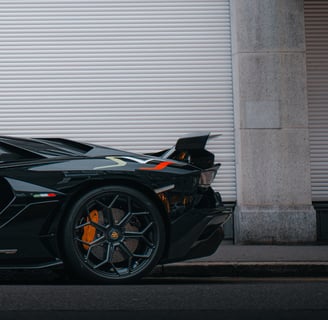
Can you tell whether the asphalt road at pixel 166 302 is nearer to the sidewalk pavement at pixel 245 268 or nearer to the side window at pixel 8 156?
the side window at pixel 8 156

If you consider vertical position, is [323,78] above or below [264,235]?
above

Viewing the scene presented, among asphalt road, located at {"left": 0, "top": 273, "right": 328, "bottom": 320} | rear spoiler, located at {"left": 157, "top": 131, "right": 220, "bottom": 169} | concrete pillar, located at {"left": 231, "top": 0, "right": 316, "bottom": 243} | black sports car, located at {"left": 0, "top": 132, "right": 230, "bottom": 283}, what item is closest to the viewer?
asphalt road, located at {"left": 0, "top": 273, "right": 328, "bottom": 320}

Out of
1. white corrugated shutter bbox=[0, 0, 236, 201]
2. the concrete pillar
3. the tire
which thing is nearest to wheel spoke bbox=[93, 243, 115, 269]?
the tire

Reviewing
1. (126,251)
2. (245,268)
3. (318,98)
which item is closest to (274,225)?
(318,98)

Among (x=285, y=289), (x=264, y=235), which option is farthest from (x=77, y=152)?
(x=264, y=235)

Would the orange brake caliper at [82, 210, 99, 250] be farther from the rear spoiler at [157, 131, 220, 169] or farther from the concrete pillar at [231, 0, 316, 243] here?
the concrete pillar at [231, 0, 316, 243]

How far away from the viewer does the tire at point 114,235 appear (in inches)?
273

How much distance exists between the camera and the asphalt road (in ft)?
17.4

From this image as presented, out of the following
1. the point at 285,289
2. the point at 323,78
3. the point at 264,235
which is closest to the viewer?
the point at 285,289

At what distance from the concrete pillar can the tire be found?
5.86m

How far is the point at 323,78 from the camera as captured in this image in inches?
535

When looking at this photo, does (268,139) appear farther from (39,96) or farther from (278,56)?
(39,96)

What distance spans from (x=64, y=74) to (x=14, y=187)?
642 cm

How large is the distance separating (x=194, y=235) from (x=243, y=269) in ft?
7.00
